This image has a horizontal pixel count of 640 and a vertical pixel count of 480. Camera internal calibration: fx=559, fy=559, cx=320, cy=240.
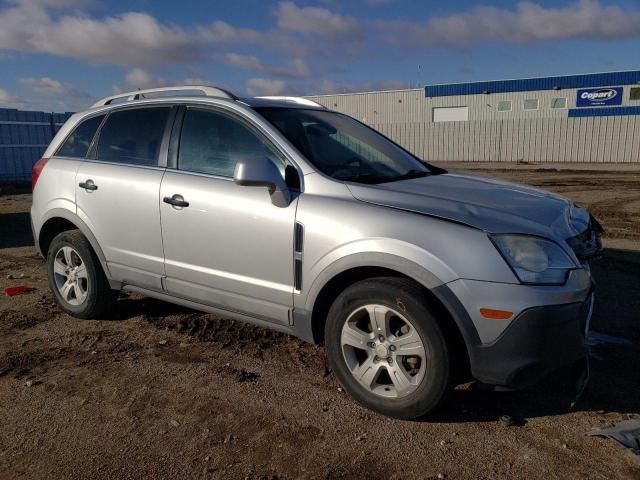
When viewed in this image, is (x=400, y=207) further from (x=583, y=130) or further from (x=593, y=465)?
(x=583, y=130)

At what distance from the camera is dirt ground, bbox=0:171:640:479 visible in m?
2.86

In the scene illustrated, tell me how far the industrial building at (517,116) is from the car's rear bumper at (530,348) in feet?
73.6

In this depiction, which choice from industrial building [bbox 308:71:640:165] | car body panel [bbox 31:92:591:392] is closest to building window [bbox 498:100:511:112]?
industrial building [bbox 308:71:640:165]

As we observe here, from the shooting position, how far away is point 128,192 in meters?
4.32

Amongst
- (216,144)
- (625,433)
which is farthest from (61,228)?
(625,433)

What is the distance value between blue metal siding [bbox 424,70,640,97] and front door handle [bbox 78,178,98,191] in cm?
3418

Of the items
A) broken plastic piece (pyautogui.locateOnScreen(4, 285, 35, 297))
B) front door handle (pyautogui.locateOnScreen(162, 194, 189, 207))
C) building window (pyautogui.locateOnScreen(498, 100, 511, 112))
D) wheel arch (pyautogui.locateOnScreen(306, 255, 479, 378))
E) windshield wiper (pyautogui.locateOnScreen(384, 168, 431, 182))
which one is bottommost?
broken plastic piece (pyautogui.locateOnScreen(4, 285, 35, 297))

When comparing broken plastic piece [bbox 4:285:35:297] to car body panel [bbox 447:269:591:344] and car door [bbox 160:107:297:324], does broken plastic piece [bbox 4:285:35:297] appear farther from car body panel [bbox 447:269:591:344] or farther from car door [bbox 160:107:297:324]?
car body panel [bbox 447:269:591:344]

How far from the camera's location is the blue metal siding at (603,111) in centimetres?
3228

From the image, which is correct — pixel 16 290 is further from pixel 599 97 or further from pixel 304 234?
pixel 599 97

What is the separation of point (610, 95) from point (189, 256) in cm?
3478

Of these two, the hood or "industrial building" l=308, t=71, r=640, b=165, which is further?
"industrial building" l=308, t=71, r=640, b=165

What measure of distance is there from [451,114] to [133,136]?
35804 millimetres

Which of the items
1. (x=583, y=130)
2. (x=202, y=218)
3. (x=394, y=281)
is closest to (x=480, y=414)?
(x=394, y=281)
